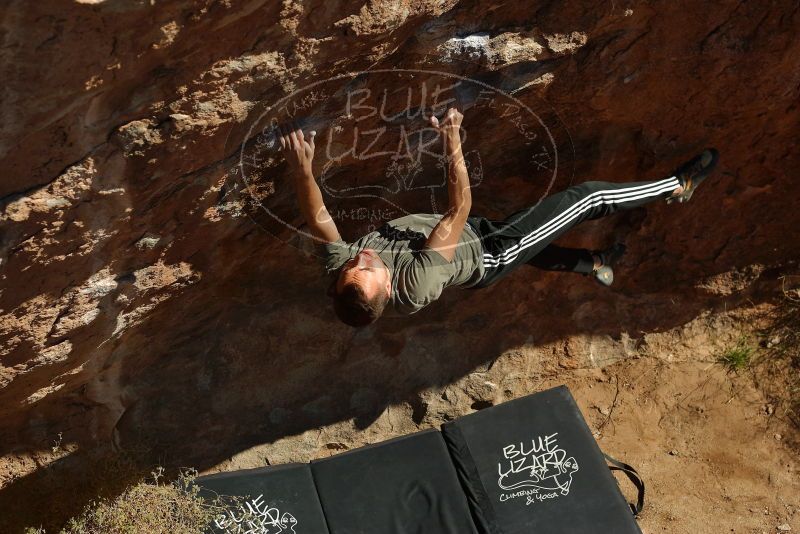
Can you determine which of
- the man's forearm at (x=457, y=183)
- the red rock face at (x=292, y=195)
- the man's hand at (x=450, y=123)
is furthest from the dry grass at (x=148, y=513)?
the man's hand at (x=450, y=123)

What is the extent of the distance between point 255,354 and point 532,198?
1.51 metres

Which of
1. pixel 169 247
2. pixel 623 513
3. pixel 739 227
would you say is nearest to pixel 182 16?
pixel 169 247

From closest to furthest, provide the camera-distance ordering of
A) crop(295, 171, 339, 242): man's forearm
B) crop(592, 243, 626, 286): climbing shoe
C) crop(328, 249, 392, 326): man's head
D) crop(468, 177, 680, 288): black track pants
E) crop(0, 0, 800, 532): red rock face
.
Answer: crop(0, 0, 800, 532): red rock face
crop(328, 249, 392, 326): man's head
crop(295, 171, 339, 242): man's forearm
crop(468, 177, 680, 288): black track pants
crop(592, 243, 626, 286): climbing shoe

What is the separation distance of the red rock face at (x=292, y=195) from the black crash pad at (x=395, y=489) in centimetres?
33

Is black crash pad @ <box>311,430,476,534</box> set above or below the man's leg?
below

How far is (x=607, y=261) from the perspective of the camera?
12.9 ft

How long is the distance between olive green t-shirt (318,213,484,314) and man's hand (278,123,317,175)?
301mm

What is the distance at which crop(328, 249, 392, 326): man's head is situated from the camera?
269 cm

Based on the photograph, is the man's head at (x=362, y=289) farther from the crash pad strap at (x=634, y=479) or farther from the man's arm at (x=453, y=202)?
the crash pad strap at (x=634, y=479)

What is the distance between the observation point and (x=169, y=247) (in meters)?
3.06

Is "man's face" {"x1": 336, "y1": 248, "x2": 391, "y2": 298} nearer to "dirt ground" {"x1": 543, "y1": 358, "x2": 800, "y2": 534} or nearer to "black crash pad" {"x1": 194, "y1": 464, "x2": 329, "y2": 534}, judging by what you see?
"black crash pad" {"x1": 194, "y1": 464, "x2": 329, "y2": 534}

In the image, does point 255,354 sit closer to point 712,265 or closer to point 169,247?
point 169,247

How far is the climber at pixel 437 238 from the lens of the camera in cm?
278

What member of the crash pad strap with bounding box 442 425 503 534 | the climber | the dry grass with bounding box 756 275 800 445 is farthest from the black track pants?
the dry grass with bounding box 756 275 800 445
